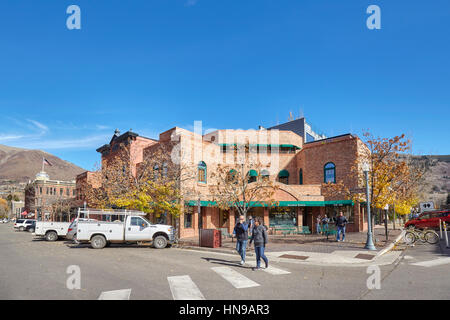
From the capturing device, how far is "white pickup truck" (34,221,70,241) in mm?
22734

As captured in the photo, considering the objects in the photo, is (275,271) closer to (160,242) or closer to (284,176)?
(160,242)

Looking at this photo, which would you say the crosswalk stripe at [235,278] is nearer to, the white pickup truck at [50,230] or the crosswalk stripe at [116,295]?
the crosswalk stripe at [116,295]

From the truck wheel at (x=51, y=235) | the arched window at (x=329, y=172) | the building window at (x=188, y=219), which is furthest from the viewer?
the arched window at (x=329, y=172)

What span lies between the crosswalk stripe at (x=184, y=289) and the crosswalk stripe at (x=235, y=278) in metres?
1.09

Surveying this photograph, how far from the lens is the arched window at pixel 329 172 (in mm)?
29825

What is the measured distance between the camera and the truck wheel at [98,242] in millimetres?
16656

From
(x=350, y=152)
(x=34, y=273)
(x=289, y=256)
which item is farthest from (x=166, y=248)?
(x=350, y=152)

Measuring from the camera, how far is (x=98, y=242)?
55.0 ft

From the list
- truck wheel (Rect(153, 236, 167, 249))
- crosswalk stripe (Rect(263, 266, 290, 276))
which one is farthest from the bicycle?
truck wheel (Rect(153, 236, 167, 249))

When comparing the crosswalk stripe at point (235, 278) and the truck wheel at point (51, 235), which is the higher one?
the crosswalk stripe at point (235, 278)

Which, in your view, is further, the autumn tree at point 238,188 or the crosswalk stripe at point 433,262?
the autumn tree at point 238,188

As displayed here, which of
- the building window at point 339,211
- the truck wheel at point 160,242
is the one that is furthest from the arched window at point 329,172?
the truck wheel at point 160,242

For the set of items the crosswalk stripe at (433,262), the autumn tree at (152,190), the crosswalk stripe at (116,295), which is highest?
the autumn tree at (152,190)

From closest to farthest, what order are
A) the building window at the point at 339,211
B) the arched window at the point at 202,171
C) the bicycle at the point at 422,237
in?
the bicycle at the point at 422,237 < the building window at the point at 339,211 < the arched window at the point at 202,171
